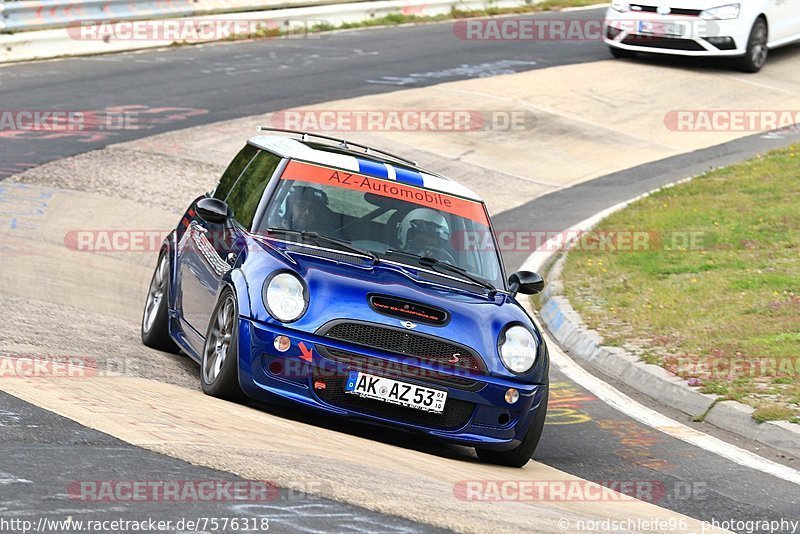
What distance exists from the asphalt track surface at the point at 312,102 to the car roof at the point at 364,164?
172cm

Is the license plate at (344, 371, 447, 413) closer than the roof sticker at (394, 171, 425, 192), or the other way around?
the license plate at (344, 371, 447, 413)

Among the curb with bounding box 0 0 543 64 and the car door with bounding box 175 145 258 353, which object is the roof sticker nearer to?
the car door with bounding box 175 145 258 353

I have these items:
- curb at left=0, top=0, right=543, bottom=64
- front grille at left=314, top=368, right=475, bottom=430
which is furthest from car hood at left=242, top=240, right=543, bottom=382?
curb at left=0, top=0, right=543, bottom=64

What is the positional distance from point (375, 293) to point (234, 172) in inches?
99.6

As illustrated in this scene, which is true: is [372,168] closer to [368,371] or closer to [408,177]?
[408,177]

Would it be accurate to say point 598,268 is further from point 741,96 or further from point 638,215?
point 741,96

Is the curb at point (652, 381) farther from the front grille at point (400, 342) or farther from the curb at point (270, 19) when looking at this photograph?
the curb at point (270, 19)

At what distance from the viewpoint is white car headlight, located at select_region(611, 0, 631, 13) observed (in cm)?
2278

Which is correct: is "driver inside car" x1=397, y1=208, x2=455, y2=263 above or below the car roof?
below

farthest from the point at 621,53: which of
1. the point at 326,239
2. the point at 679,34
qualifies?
the point at 326,239

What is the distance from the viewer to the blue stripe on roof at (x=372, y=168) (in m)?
8.52

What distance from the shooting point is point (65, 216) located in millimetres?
13242

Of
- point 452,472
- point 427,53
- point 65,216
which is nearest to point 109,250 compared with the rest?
point 65,216

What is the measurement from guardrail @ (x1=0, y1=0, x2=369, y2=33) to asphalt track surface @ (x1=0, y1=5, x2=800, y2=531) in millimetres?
975
